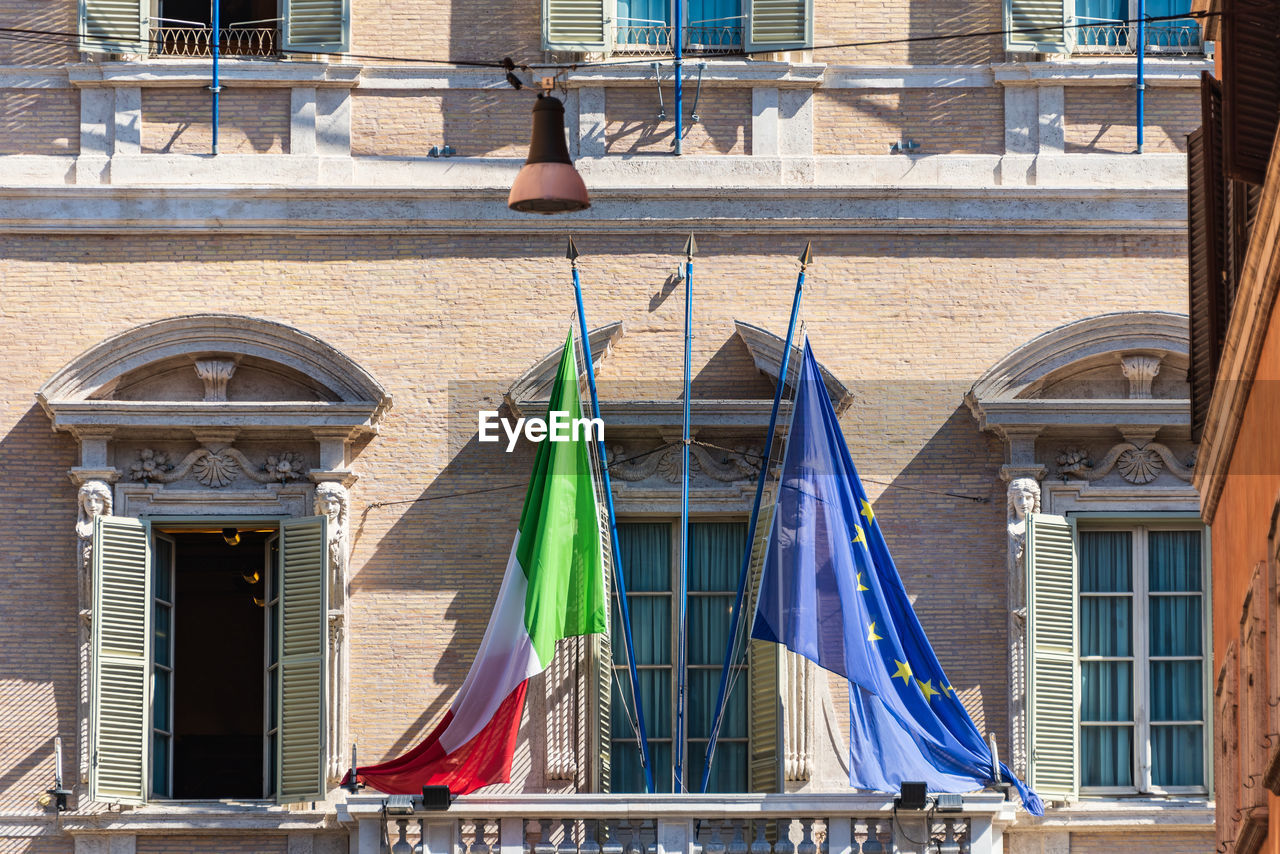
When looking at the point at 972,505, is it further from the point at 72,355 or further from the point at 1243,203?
the point at 72,355

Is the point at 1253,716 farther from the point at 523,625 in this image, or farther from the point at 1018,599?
the point at 523,625

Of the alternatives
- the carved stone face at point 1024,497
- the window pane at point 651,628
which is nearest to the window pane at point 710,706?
the window pane at point 651,628

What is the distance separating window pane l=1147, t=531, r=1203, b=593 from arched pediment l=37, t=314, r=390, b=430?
503cm

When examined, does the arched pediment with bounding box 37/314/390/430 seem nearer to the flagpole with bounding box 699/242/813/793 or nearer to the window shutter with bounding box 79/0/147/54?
the window shutter with bounding box 79/0/147/54

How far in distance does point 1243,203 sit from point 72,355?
7.89m

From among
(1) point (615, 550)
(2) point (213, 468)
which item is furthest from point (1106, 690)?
(2) point (213, 468)

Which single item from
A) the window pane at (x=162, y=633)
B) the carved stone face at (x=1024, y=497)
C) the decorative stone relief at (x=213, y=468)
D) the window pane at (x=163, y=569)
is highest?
the decorative stone relief at (x=213, y=468)

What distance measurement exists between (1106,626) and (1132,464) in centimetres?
105

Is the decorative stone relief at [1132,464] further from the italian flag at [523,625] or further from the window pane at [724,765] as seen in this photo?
the italian flag at [523,625]

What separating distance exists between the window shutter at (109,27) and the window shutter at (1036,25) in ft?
18.7

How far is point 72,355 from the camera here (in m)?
18.1

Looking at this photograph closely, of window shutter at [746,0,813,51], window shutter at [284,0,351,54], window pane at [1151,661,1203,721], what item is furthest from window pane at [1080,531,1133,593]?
window shutter at [284,0,351,54]

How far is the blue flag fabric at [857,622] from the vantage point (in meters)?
16.6

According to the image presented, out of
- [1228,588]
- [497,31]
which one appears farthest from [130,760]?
[1228,588]
